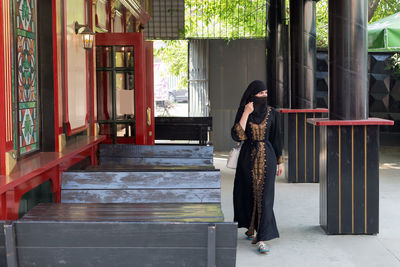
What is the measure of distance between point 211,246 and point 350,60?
12.4 ft

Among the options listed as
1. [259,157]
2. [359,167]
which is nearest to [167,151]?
[259,157]

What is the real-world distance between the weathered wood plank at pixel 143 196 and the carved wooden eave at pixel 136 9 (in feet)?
13.2

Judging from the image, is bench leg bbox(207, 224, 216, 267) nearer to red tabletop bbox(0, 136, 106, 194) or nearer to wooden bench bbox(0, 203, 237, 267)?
wooden bench bbox(0, 203, 237, 267)

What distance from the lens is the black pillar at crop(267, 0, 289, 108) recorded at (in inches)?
495

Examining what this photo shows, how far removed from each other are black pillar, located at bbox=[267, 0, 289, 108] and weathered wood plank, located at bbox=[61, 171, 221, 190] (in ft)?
26.7

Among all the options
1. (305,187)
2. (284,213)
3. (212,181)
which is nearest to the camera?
(212,181)

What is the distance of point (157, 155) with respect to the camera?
6.24 meters

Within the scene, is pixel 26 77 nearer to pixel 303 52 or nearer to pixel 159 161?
pixel 159 161

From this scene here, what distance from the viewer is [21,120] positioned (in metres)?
4.34

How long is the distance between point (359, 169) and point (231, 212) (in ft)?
6.41

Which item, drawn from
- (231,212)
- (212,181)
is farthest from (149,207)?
(231,212)

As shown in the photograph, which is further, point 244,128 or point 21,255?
point 244,128

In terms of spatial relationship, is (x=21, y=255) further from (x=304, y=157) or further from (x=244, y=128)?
(x=304, y=157)

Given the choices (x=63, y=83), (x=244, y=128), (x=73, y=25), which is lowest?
(x=244, y=128)
